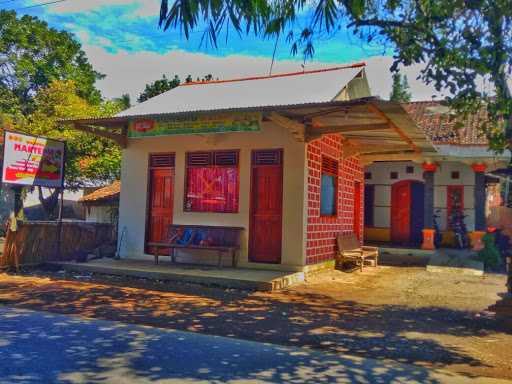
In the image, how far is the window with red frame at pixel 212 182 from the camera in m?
10.8

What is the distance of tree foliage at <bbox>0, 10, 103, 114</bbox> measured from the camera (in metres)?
26.3

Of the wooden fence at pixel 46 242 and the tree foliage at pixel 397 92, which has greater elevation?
the tree foliage at pixel 397 92

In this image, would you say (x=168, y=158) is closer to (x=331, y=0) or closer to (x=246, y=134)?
(x=246, y=134)

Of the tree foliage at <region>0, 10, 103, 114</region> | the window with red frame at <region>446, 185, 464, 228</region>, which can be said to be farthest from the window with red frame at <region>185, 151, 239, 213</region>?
the tree foliage at <region>0, 10, 103, 114</region>

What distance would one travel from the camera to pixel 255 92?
486 inches

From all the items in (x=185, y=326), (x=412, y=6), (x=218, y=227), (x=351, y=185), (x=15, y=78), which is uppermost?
(x=15, y=78)

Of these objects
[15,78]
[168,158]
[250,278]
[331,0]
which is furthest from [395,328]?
[15,78]

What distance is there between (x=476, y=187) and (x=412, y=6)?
1172cm

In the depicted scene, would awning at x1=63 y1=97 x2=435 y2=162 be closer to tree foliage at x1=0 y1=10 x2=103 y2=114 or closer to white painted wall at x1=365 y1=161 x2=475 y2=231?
white painted wall at x1=365 y1=161 x2=475 y2=231

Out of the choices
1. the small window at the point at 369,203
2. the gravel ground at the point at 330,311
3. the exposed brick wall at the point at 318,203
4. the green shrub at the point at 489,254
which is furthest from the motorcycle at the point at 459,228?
the gravel ground at the point at 330,311

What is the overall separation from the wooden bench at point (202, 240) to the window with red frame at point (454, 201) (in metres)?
Answer: 10.0

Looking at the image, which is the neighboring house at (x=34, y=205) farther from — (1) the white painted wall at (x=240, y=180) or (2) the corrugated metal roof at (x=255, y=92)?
(1) the white painted wall at (x=240, y=180)

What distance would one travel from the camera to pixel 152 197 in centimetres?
1182

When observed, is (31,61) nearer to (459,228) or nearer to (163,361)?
(459,228)
